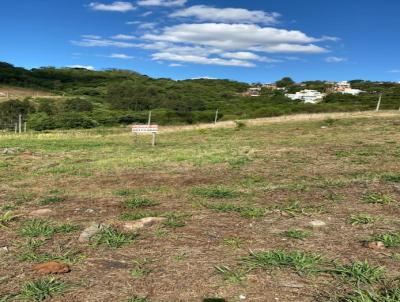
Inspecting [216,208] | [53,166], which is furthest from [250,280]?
[53,166]

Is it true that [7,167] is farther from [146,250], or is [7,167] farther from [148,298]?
[148,298]

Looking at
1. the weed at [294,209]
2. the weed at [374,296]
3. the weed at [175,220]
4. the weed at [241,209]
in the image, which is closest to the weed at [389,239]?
the weed at [374,296]

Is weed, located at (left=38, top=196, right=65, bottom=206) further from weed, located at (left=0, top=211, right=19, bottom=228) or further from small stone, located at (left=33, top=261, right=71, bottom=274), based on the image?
small stone, located at (left=33, top=261, right=71, bottom=274)

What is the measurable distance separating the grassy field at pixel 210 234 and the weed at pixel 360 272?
0.01 meters

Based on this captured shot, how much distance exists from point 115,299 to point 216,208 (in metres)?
3.00

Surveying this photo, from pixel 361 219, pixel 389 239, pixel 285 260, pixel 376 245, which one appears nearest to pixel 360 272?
pixel 285 260

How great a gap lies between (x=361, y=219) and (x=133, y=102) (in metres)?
79.9

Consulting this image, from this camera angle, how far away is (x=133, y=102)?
3295 inches

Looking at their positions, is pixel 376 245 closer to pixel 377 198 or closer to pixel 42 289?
pixel 377 198

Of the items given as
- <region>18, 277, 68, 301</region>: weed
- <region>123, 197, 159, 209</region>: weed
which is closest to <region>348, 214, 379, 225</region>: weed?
<region>123, 197, 159, 209</region>: weed

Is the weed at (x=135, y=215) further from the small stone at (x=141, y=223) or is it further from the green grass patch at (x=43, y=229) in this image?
the green grass patch at (x=43, y=229)

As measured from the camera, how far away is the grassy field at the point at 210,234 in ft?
12.8

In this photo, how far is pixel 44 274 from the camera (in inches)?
168

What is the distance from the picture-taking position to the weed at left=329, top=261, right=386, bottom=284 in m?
3.93
